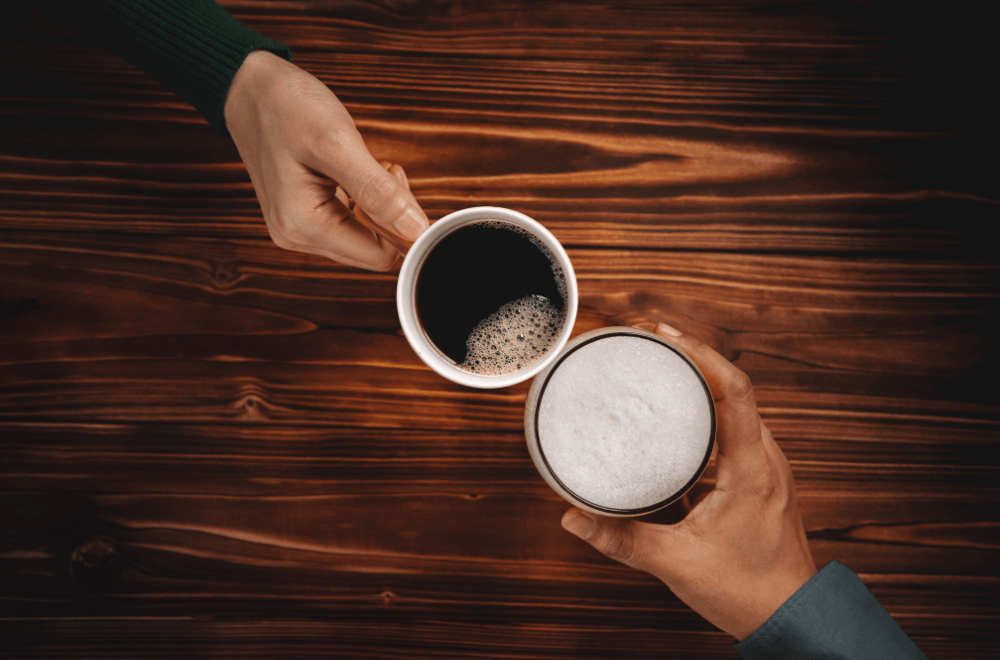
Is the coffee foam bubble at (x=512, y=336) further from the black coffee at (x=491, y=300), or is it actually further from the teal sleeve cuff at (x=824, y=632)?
the teal sleeve cuff at (x=824, y=632)

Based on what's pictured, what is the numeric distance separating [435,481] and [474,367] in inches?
11.2

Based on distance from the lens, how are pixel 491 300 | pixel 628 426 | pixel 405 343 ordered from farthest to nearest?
1. pixel 405 343
2. pixel 491 300
3. pixel 628 426

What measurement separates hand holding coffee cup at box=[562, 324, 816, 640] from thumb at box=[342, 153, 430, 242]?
0.43m

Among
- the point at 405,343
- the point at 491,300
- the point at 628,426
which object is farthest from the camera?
the point at 405,343

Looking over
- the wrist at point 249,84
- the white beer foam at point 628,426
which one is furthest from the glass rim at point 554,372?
the wrist at point 249,84

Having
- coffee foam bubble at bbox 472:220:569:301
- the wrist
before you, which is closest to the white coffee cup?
coffee foam bubble at bbox 472:220:569:301

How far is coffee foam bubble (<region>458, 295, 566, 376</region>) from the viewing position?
813 millimetres

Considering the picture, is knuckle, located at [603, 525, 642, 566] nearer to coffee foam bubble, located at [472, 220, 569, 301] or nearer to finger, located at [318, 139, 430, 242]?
coffee foam bubble, located at [472, 220, 569, 301]

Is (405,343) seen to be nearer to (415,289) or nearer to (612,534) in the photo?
(415,289)

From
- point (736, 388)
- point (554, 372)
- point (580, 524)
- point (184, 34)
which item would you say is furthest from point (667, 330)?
point (184, 34)

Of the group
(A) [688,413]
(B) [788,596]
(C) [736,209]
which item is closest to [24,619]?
(A) [688,413]

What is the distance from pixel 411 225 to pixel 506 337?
231 mm

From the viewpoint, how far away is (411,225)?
73cm

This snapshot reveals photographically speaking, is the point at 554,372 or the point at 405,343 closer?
the point at 554,372
